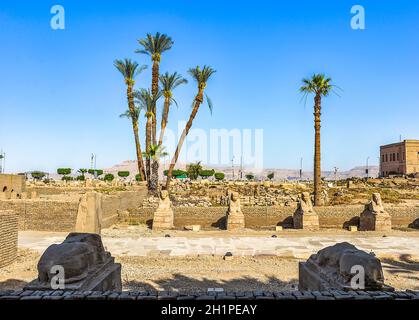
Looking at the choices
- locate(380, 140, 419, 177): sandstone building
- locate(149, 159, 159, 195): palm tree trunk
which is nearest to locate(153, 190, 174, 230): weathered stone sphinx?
locate(149, 159, 159, 195): palm tree trunk

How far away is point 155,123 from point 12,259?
18765mm

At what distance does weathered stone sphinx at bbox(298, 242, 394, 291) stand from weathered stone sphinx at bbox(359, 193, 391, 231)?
10.4 metres

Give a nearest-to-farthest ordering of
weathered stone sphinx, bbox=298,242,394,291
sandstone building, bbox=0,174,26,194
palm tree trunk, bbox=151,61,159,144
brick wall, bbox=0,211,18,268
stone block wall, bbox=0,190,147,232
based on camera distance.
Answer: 1. weathered stone sphinx, bbox=298,242,394,291
2. brick wall, bbox=0,211,18,268
3. stone block wall, bbox=0,190,147,232
4. sandstone building, bbox=0,174,26,194
5. palm tree trunk, bbox=151,61,159,144

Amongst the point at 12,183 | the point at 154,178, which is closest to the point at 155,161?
the point at 154,178

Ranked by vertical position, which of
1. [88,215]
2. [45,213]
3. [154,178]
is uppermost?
[154,178]

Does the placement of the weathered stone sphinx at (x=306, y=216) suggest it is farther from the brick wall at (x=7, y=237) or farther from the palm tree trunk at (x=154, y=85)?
the palm tree trunk at (x=154, y=85)

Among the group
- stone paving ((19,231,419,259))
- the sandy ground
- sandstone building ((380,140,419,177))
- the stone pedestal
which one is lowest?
the sandy ground

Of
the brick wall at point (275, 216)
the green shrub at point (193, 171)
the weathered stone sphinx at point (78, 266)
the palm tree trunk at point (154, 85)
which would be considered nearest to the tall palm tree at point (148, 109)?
the palm tree trunk at point (154, 85)

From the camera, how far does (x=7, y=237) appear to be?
9586 mm

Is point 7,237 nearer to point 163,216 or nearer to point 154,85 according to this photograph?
point 163,216

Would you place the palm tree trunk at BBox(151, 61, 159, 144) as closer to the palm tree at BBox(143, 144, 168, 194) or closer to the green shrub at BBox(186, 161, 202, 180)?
the palm tree at BBox(143, 144, 168, 194)

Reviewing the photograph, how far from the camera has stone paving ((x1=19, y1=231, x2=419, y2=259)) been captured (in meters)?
11.4

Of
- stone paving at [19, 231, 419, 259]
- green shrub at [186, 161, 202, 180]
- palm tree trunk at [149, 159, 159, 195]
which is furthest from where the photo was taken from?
green shrub at [186, 161, 202, 180]

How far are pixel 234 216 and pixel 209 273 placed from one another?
7061 mm
